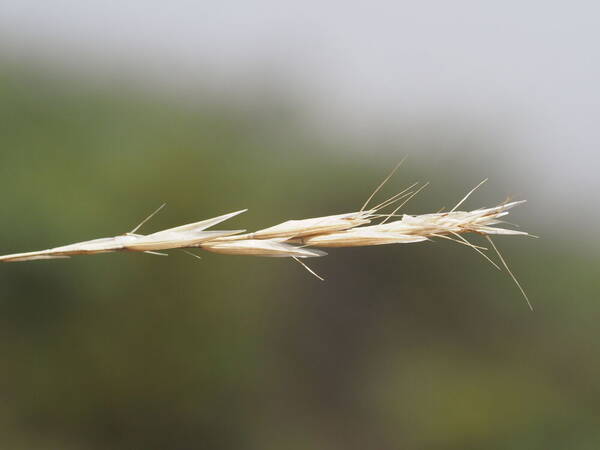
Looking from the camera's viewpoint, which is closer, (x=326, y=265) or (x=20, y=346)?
(x=20, y=346)

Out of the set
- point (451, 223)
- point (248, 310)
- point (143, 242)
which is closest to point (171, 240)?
point (143, 242)

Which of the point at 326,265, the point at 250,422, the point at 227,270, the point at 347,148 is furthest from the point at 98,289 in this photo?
the point at 347,148

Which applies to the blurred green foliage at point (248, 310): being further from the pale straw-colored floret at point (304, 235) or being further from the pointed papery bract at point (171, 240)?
the pointed papery bract at point (171, 240)

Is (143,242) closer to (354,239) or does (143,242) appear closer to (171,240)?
(171,240)

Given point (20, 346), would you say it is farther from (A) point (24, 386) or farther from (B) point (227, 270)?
(B) point (227, 270)

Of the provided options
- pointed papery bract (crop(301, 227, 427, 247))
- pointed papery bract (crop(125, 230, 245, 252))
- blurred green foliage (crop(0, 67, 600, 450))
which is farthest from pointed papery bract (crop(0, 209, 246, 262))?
blurred green foliage (crop(0, 67, 600, 450))

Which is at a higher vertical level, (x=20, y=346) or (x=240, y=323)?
(x=240, y=323)

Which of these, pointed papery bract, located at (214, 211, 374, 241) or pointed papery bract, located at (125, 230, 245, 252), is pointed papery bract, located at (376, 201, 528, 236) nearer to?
pointed papery bract, located at (214, 211, 374, 241)
